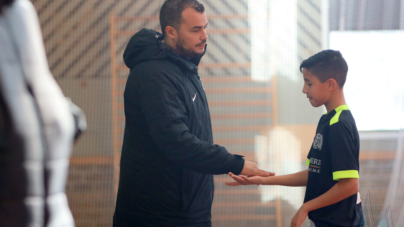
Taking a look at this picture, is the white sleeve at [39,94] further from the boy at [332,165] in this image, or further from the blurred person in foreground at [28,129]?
the boy at [332,165]

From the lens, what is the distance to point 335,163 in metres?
1.10

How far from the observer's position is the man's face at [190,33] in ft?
4.30

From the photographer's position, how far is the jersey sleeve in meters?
1.09

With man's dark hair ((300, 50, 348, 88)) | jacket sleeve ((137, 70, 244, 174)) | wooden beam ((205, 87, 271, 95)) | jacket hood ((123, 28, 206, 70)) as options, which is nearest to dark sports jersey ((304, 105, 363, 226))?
man's dark hair ((300, 50, 348, 88))

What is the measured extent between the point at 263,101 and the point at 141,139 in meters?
1.44

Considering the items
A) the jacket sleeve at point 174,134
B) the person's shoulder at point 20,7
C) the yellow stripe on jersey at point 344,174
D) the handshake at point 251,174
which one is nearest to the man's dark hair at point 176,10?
the jacket sleeve at point 174,134

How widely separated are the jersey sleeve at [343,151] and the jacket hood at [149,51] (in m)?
0.55

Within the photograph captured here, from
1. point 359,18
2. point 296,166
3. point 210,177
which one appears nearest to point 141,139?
point 210,177

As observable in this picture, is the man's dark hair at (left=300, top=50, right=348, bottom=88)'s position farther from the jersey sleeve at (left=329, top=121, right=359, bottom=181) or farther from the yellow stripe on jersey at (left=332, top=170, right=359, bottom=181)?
the yellow stripe on jersey at (left=332, top=170, right=359, bottom=181)

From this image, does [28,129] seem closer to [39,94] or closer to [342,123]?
[39,94]

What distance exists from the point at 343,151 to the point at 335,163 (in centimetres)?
5

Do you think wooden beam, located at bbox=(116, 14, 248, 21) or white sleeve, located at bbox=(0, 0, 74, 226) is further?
wooden beam, located at bbox=(116, 14, 248, 21)

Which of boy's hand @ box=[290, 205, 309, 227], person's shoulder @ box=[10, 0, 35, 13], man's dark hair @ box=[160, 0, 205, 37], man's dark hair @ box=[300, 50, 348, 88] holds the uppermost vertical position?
man's dark hair @ box=[160, 0, 205, 37]

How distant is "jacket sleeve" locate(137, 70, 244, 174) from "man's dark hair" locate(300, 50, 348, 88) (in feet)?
1.50
